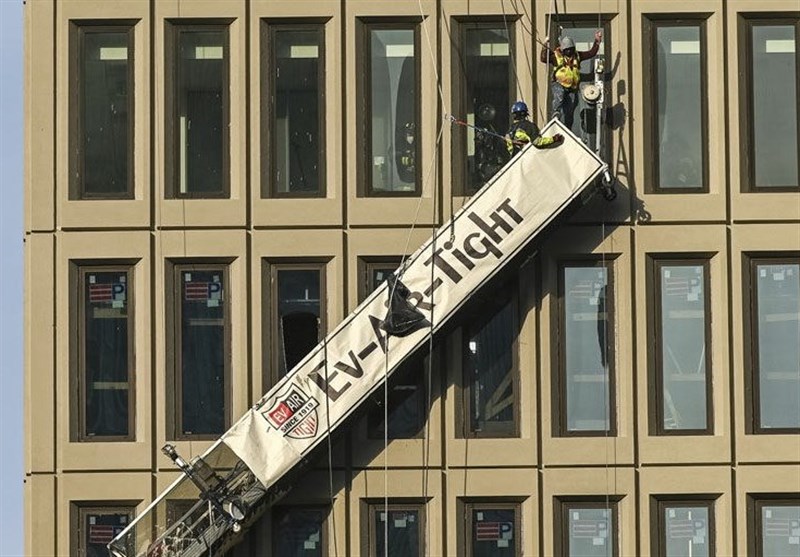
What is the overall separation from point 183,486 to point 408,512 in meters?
3.67

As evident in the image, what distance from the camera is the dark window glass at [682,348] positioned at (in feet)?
123

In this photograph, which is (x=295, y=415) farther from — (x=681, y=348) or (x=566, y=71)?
(x=566, y=71)

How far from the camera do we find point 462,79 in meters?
37.8

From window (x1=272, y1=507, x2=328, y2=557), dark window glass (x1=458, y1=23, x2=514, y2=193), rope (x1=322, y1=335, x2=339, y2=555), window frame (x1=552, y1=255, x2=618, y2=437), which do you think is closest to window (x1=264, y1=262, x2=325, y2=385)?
rope (x1=322, y1=335, x2=339, y2=555)

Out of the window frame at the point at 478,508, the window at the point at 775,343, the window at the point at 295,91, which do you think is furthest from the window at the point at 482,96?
the window frame at the point at 478,508

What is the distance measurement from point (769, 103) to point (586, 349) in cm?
501

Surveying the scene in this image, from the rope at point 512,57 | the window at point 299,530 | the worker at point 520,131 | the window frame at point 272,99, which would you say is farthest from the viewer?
the rope at point 512,57

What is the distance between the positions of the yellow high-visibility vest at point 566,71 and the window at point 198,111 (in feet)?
17.7

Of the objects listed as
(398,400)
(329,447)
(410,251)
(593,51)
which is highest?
(593,51)

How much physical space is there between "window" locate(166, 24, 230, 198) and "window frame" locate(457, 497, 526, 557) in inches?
251

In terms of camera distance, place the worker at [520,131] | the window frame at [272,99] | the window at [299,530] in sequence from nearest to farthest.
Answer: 1. the worker at [520,131]
2. the window at [299,530]
3. the window frame at [272,99]

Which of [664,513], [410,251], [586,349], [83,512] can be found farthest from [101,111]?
[664,513]

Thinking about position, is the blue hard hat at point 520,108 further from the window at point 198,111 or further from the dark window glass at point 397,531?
the dark window glass at point 397,531

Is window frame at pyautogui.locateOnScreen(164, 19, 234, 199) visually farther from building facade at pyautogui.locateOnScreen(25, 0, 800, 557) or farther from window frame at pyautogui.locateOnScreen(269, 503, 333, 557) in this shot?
window frame at pyautogui.locateOnScreen(269, 503, 333, 557)
